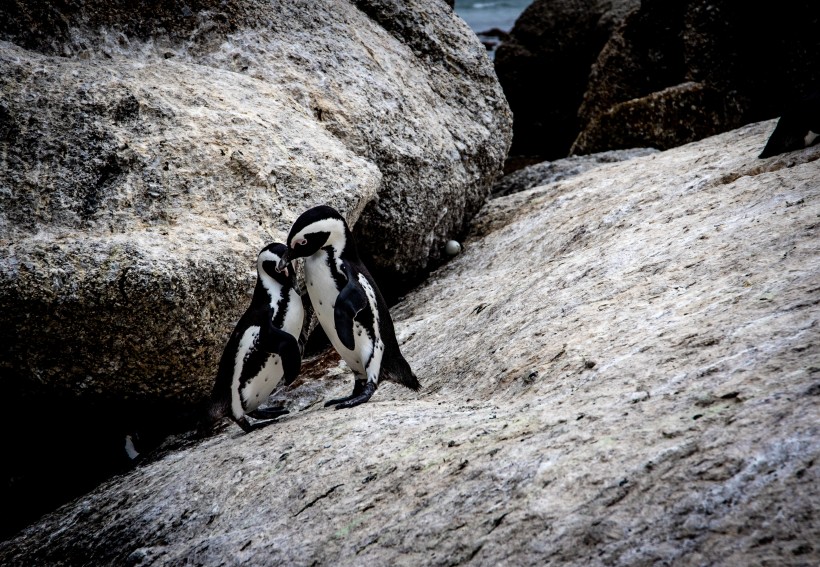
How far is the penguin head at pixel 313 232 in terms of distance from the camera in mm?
3812

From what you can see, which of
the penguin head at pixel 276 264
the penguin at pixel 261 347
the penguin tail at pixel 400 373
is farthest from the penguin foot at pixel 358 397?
the penguin head at pixel 276 264

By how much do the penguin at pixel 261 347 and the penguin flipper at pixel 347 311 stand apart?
10.1 inches

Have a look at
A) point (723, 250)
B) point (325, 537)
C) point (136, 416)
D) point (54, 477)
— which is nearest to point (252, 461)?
point (325, 537)

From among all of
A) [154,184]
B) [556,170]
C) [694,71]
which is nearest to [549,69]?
[694,71]

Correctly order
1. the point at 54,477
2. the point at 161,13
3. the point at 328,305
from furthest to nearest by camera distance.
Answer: the point at 161,13, the point at 54,477, the point at 328,305

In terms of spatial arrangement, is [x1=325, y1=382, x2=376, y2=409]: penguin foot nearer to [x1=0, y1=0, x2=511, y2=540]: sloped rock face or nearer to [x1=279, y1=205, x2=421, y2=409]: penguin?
[x1=279, y1=205, x2=421, y2=409]: penguin

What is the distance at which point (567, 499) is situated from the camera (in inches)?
88.3

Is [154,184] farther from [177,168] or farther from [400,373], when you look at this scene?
[400,373]

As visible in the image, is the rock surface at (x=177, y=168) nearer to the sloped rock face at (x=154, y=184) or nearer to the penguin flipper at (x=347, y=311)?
the sloped rock face at (x=154, y=184)

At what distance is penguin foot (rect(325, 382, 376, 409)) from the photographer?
382 centimetres

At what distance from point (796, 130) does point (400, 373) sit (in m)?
3.03

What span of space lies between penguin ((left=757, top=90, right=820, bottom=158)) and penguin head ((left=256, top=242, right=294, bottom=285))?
125 inches

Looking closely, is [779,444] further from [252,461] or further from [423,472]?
[252,461]

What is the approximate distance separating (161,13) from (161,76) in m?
0.71
